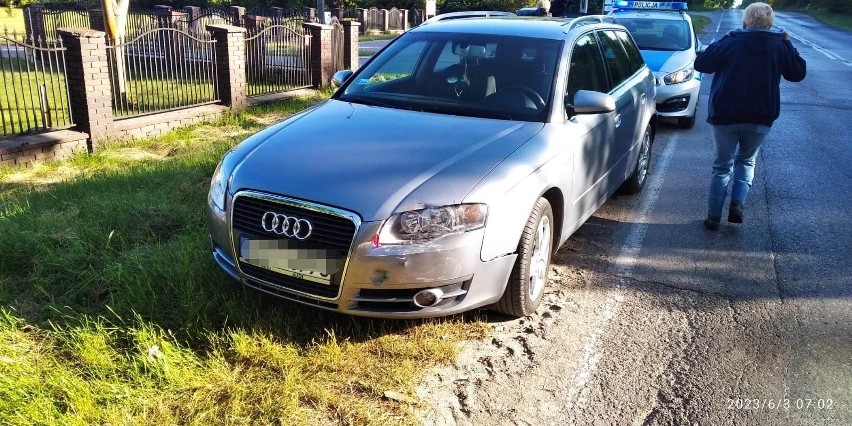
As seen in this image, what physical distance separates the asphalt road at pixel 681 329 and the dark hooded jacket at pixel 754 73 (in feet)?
3.24

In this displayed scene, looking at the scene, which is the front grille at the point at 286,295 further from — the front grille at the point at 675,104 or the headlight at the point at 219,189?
the front grille at the point at 675,104

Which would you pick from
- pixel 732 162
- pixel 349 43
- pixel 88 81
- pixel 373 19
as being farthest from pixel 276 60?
pixel 373 19

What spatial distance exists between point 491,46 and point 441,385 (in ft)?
8.49

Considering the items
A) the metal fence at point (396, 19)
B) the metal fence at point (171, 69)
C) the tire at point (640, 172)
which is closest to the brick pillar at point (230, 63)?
the metal fence at point (171, 69)

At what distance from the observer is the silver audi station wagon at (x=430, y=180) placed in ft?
10.7

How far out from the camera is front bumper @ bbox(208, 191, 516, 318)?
3.21 meters

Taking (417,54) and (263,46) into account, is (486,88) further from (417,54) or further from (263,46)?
(263,46)

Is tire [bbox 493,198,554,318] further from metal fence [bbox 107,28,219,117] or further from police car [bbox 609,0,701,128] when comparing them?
metal fence [bbox 107,28,219,117]

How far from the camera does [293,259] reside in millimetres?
3312

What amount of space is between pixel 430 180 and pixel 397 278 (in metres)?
0.52

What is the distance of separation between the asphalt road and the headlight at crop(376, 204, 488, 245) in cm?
72

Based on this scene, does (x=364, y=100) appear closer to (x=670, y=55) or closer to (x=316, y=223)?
(x=316, y=223)

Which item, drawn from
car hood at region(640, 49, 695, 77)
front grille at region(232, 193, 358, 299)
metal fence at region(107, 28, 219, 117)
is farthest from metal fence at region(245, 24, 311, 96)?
front grille at region(232, 193, 358, 299)

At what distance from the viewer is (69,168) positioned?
7246 millimetres
